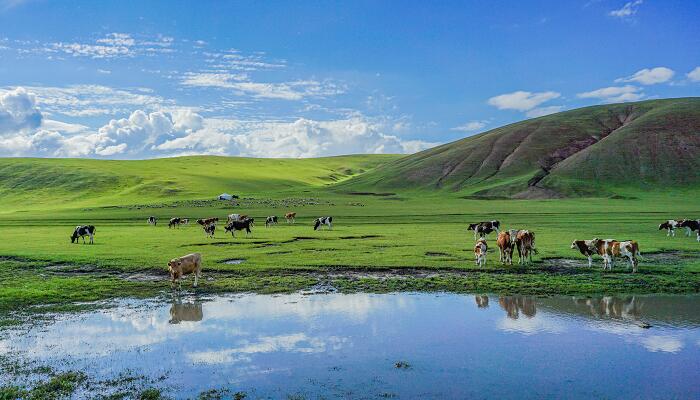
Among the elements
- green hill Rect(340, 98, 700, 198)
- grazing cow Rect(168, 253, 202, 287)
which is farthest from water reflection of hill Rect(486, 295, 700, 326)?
green hill Rect(340, 98, 700, 198)

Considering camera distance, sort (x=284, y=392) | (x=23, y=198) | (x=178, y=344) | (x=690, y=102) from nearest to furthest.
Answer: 1. (x=284, y=392)
2. (x=178, y=344)
3. (x=23, y=198)
4. (x=690, y=102)

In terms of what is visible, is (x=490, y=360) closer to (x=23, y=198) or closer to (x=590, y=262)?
(x=590, y=262)

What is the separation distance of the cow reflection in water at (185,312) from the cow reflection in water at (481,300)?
10931mm

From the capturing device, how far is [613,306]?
1997 centimetres

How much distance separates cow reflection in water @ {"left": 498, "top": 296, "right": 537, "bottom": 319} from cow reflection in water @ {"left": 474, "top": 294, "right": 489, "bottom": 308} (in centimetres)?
55

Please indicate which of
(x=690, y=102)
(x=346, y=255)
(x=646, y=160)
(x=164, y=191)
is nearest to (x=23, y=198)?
(x=164, y=191)

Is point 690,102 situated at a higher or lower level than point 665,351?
higher

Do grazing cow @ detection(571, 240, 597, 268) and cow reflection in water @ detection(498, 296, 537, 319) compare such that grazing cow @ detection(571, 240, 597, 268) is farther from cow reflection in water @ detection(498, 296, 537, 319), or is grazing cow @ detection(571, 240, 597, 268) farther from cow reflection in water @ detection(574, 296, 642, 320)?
cow reflection in water @ detection(498, 296, 537, 319)

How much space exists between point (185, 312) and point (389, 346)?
8.79 metres

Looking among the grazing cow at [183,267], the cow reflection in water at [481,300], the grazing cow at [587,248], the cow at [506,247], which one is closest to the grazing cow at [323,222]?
the cow at [506,247]

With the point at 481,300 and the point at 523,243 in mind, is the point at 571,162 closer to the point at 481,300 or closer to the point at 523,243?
the point at 523,243

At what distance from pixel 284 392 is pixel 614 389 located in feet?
26.0

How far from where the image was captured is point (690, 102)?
627 ft

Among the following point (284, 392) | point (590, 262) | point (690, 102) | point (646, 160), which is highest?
point (690, 102)
